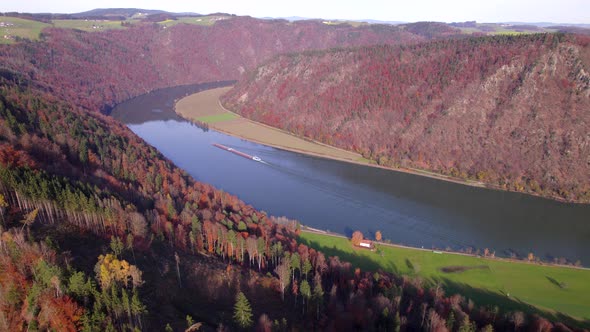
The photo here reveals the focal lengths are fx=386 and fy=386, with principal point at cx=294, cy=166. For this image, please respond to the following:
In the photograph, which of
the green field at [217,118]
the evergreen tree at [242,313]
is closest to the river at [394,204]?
the green field at [217,118]

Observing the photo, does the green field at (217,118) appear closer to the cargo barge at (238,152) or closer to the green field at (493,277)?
the cargo barge at (238,152)

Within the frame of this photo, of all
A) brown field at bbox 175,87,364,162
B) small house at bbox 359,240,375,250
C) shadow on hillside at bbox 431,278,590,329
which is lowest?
shadow on hillside at bbox 431,278,590,329

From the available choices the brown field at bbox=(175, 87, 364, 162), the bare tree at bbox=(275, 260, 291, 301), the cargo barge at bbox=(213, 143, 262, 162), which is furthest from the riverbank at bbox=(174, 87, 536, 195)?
the bare tree at bbox=(275, 260, 291, 301)

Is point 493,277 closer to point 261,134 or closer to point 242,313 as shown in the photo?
point 242,313

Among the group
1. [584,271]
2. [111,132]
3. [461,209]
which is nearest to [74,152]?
[111,132]

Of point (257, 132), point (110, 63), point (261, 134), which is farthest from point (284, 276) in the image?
point (110, 63)

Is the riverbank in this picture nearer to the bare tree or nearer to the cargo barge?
the cargo barge
